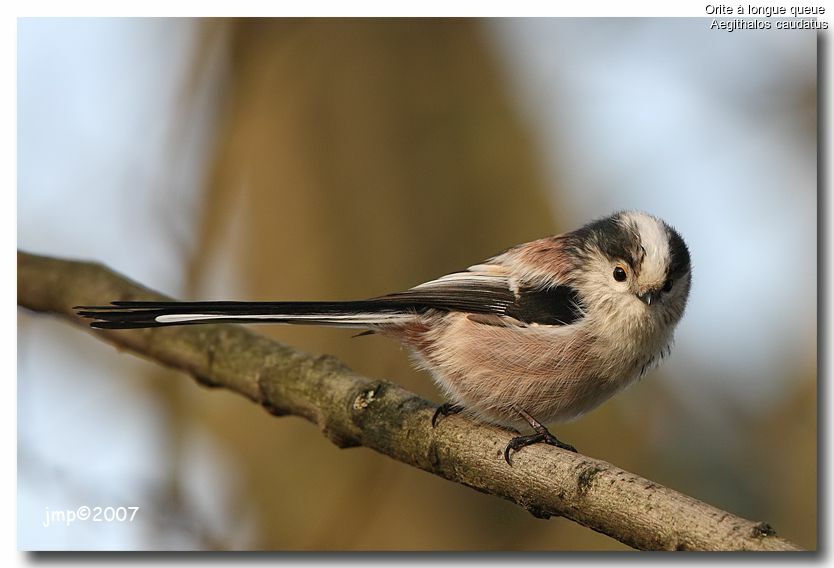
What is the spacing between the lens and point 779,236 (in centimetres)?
229

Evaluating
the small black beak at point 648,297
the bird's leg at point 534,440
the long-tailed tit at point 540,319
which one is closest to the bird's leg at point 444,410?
the long-tailed tit at point 540,319

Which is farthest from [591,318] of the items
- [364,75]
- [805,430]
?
[364,75]

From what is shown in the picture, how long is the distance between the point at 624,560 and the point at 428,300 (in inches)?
33.7

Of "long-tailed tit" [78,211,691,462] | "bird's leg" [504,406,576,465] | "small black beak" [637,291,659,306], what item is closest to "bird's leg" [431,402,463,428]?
"long-tailed tit" [78,211,691,462]

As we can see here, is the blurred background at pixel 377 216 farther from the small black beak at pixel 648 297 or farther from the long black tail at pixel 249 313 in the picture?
the long black tail at pixel 249 313

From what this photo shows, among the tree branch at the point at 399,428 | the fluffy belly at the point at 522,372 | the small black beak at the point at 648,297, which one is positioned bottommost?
the tree branch at the point at 399,428

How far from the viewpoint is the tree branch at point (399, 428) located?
152 centimetres

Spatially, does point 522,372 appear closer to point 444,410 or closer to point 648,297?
point 444,410

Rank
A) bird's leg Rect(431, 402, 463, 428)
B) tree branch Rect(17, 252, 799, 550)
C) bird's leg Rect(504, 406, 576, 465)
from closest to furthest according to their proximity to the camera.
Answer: tree branch Rect(17, 252, 799, 550) → bird's leg Rect(504, 406, 576, 465) → bird's leg Rect(431, 402, 463, 428)

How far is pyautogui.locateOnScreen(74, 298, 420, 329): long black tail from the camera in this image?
185cm

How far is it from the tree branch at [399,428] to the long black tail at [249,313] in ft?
0.59

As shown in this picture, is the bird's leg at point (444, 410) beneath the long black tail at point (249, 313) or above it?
beneath

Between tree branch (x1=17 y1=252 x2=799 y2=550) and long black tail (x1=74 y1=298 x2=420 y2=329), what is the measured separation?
18 centimetres

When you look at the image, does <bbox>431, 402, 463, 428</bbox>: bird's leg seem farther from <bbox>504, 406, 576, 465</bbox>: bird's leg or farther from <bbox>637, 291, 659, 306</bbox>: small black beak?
<bbox>637, 291, 659, 306</bbox>: small black beak
